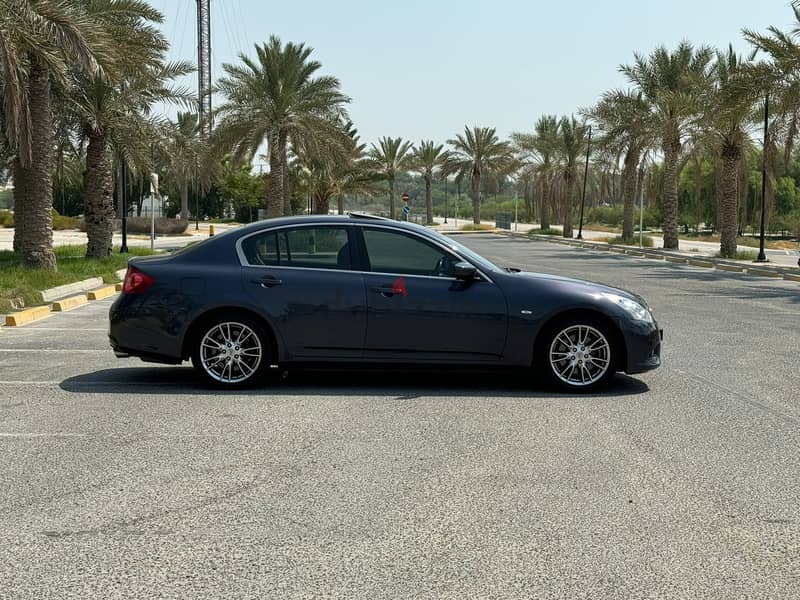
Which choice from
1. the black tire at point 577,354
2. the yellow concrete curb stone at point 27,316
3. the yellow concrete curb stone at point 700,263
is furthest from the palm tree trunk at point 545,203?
the black tire at point 577,354

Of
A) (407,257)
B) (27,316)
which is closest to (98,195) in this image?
(27,316)

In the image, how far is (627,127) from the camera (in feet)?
162

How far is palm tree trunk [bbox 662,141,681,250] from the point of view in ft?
151

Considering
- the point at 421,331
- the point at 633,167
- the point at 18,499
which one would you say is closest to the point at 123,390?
the point at 421,331

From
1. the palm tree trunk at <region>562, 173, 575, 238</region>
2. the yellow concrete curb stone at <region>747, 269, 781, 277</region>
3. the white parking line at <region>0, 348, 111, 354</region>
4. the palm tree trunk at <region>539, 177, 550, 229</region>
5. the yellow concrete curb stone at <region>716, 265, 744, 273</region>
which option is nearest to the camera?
the white parking line at <region>0, 348, 111, 354</region>

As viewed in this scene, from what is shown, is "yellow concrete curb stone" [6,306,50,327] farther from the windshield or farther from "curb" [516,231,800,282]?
"curb" [516,231,800,282]

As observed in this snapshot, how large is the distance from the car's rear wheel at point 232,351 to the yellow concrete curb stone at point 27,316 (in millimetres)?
6585

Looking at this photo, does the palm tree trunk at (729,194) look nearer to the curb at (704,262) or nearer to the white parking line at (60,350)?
the curb at (704,262)

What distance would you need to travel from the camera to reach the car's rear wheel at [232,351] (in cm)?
920

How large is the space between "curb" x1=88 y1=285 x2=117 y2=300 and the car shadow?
368 inches

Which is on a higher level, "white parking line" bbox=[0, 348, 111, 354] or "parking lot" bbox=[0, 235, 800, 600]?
"parking lot" bbox=[0, 235, 800, 600]

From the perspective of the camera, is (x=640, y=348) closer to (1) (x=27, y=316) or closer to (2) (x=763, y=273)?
(1) (x=27, y=316)

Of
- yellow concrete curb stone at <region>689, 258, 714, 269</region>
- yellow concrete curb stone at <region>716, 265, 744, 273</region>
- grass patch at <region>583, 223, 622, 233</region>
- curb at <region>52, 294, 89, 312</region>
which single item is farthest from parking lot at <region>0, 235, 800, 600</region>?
grass patch at <region>583, 223, 622, 233</region>

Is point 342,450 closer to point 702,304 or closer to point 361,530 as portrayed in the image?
point 361,530
